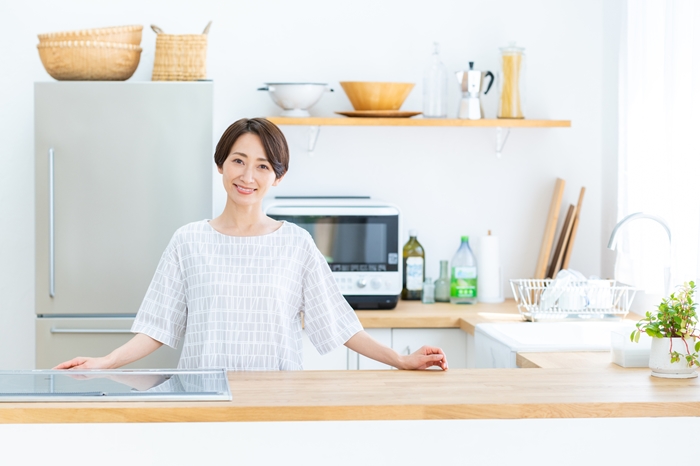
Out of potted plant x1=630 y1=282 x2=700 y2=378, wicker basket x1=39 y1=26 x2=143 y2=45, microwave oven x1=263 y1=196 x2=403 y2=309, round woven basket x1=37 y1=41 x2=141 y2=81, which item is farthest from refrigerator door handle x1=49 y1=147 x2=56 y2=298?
potted plant x1=630 y1=282 x2=700 y2=378

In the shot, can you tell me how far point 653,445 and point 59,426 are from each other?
1045mm

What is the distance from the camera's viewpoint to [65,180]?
2.88 metres

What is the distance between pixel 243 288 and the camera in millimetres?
1910

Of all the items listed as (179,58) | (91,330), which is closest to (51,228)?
(91,330)

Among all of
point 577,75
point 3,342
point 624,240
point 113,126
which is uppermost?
point 577,75

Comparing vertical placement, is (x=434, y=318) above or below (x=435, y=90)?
below

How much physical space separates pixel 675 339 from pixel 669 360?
5 cm

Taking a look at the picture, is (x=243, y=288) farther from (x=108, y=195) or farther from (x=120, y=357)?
(x=108, y=195)

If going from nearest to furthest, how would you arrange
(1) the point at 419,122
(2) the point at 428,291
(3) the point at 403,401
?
(3) the point at 403,401 → (1) the point at 419,122 → (2) the point at 428,291

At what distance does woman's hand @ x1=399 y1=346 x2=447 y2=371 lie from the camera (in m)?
1.79

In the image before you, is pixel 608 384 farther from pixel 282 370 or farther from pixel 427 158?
pixel 427 158

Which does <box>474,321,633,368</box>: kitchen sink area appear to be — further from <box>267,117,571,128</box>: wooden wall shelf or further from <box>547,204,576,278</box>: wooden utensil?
<box>267,117,571,128</box>: wooden wall shelf

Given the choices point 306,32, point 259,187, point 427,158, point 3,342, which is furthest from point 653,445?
point 3,342

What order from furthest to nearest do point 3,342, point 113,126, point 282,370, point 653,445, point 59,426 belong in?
1. point 3,342
2. point 113,126
3. point 282,370
4. point 653,445
5. point 59,426
